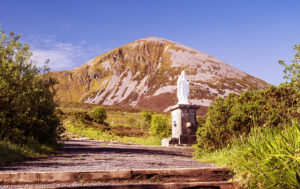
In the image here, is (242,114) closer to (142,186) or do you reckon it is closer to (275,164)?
(275,164)

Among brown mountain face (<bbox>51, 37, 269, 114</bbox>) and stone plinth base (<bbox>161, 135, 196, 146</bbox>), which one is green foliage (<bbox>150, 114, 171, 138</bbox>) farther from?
brown mountain face (<bbox>51, 37, 269, 114</bbox>)

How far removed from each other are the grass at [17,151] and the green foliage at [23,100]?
0.44m

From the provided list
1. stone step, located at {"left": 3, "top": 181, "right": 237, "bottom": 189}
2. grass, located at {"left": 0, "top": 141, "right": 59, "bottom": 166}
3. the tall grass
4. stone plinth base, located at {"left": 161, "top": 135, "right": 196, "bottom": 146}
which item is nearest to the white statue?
stone plinth base, located at {"left": 161, "top": 135, "right": 196, "bottom": 146}

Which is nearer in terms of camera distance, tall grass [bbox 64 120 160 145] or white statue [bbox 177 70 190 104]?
white statue [bbox 177 70 190 104]

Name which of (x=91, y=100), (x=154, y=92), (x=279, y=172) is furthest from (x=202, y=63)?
(x=279, y=172)

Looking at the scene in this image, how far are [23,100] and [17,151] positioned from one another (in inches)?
86.8

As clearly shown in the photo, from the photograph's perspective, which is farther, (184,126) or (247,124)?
(184,126)

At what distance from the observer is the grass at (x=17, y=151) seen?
6.38 meters

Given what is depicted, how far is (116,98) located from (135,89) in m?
12.6

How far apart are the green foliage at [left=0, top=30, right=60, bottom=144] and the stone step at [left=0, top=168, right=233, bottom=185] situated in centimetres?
484

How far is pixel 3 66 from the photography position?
8641 millimetres

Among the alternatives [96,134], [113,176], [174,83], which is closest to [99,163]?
[113,176]

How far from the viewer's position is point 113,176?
148 inches

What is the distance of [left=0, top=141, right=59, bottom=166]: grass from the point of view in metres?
6.38
